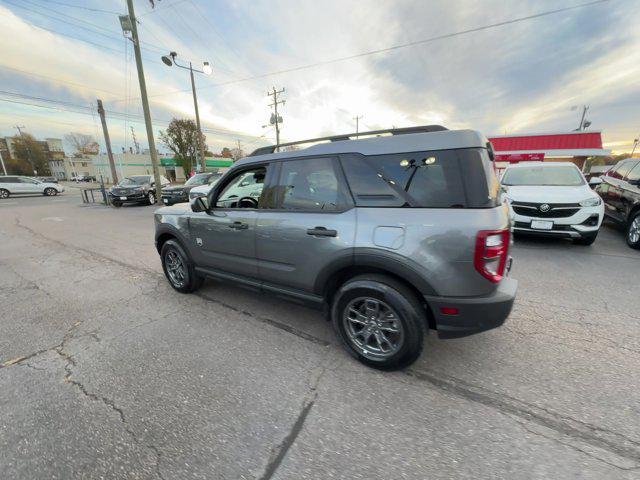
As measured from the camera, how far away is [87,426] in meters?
1.89

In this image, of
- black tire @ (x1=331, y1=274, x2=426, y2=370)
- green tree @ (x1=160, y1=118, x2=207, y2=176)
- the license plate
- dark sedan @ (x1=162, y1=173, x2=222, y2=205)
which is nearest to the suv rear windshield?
black tire @ (x1=331, y1=274, x2=426, y2=370)

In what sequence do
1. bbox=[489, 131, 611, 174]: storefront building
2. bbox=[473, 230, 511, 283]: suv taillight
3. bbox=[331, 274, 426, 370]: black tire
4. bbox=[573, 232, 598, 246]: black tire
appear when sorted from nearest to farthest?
1. bbox=[473, 230, 511, 283]: suv taillight
2. bbox=[331, 274, 426, 370]: black tire
3. bbox=[573, 232, 598, 246]: black tire
4. bbox=[489, 131, 611, 174]: storefront building

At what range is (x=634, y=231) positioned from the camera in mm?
5449

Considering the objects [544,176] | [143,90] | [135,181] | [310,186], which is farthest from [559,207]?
[135,181]

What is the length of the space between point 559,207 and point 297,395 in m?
5.66

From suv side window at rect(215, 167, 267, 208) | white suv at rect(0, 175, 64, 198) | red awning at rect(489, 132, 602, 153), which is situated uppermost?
red awning at rect(489, 132, 602, 153)

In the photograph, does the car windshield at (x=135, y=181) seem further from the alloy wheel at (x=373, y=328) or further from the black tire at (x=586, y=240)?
the black tire at (x=586, y=240)

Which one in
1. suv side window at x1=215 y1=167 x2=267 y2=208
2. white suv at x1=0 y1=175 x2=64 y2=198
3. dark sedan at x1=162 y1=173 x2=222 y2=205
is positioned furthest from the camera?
white suv at x1=0 y1=175 x2=64 y2=198

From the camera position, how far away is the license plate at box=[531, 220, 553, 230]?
5.18 meters

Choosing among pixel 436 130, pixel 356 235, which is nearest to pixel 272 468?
pixel 356 235

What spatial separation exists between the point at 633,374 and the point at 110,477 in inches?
146

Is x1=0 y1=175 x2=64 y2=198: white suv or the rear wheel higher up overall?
the rear wheel

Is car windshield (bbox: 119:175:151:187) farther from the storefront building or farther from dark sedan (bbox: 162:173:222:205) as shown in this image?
the storefront building

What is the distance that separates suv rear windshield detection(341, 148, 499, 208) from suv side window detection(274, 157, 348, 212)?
0.49 ft
